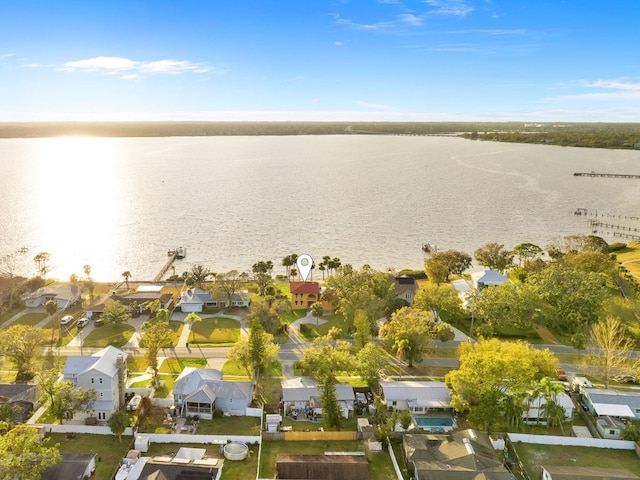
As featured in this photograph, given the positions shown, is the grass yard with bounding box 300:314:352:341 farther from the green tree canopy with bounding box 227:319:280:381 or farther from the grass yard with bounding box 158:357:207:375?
the grass yard with bounding box 158:357:207:375

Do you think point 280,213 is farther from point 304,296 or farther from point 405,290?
point 405,290

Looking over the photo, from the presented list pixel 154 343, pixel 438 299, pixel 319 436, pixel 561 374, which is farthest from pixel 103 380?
pixel 561 374

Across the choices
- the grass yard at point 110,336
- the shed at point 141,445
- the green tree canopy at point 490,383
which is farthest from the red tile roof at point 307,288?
the shed at point 141,445

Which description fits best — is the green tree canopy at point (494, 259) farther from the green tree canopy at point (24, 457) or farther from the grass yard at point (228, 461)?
the green tree canopy at point (24, 457)

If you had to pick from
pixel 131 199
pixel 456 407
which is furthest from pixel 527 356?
pixel 131 199

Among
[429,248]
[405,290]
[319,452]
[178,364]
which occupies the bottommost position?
[178,364]

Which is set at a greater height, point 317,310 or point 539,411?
point 317,310
